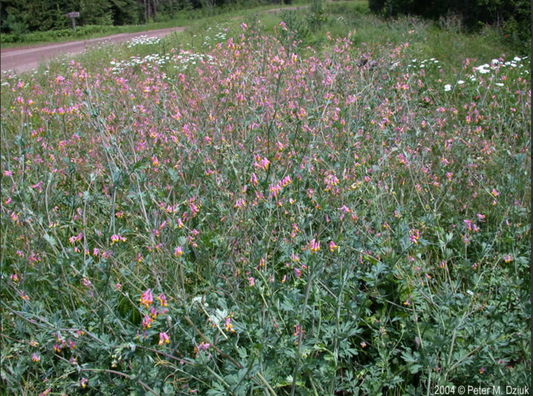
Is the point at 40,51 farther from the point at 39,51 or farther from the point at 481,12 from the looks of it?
the point at 481,12

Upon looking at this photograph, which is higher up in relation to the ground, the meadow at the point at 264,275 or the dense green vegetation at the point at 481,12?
the dense green vegetation at the point at 481,12

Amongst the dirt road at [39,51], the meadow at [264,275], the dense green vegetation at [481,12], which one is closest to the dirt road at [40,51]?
the dirt road at [39,51]

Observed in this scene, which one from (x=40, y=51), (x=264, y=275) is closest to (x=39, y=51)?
(x=40, y=51)

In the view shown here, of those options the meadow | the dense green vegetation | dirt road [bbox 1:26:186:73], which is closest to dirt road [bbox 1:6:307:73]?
dirt road [bbox 1:26:186:73]

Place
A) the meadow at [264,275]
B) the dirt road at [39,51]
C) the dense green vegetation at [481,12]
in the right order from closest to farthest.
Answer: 1. the meadow at [264,275]
2. the dense green vegetation at [481,12]
3. the dirt road at [39,51]

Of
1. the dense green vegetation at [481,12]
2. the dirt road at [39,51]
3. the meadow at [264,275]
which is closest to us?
the meadow at [264,275]

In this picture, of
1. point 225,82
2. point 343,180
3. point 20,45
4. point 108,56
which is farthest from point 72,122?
point 20,45

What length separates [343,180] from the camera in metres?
2.23

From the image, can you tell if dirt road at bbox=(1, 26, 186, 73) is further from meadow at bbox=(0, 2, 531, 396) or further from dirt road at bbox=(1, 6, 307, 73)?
meadow at bbox=(0, 2, 531, 396)

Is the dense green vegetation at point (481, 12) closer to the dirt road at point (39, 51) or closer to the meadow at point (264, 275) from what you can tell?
the meadow at point (264, 275)

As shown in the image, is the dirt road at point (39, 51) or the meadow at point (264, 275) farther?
the dirt road at point (39, 51)

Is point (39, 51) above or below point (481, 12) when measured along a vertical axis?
above

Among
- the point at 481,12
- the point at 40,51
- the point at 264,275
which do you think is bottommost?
the point at 264,275

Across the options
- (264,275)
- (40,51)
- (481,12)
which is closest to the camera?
(264,275)
